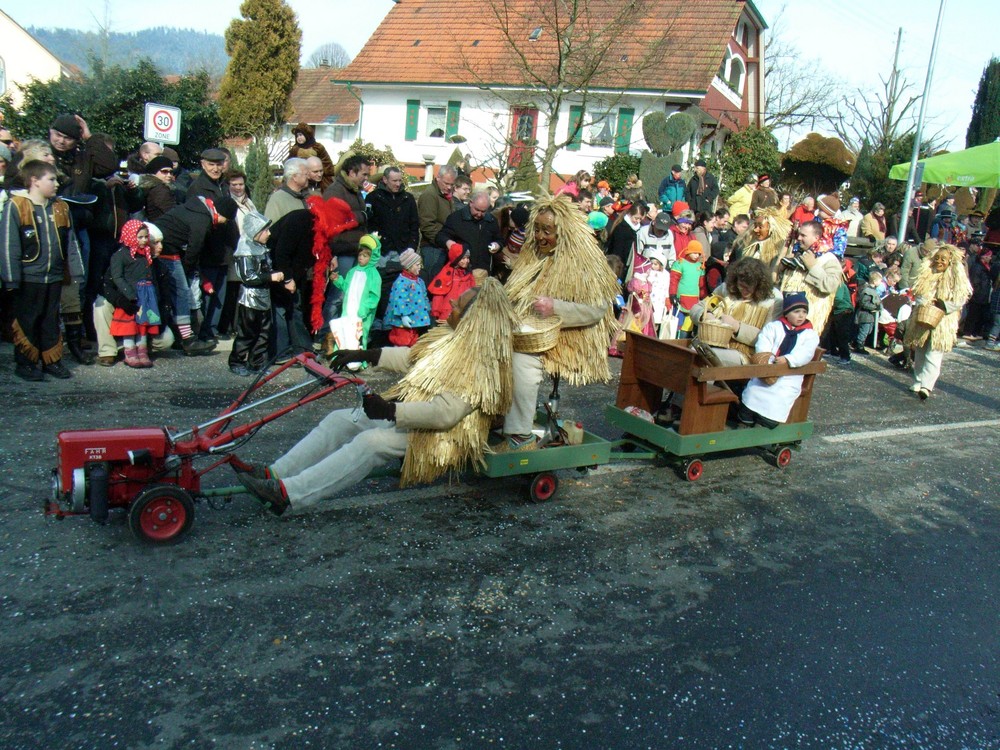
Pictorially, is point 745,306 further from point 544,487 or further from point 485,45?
point 485,45

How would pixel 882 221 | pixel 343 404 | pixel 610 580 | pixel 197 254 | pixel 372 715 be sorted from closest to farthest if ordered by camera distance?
pixel 372 715 < pixel 610 580 < pixel 343 404 < pixel 197 254 < pixel 882 221

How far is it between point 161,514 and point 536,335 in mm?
2556

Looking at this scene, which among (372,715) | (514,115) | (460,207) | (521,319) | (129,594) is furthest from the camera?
(514,115)

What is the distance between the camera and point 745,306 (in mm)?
7426

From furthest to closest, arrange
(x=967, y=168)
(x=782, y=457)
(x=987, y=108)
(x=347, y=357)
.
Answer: (x=987, y=108)
(x=967, y=168)
(x=782, y=457)
(x=347, y=357)

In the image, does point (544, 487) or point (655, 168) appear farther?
point (655, 168)

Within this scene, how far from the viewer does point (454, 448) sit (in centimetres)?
536

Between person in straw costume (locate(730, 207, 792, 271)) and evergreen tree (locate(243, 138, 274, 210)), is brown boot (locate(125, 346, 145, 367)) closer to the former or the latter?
person in straw costume (locate(730, 207, 792, 271))

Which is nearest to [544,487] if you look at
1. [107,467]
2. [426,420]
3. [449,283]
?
[426,420]

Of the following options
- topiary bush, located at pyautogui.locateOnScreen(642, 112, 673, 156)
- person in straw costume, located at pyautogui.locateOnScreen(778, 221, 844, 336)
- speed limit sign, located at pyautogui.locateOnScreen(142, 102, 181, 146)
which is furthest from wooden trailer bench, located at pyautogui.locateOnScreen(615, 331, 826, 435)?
topiary bush, located at pyautogui.locateOnScreen(642, 112, 673, 156)

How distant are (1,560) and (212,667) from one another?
156cm

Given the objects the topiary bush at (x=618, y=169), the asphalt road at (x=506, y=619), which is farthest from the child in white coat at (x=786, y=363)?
the topiary bush at (x=618, y=169)

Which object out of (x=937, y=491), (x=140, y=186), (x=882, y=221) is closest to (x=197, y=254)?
(x=140, y=186)

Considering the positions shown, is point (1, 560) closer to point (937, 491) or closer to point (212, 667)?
point (212, 667)
